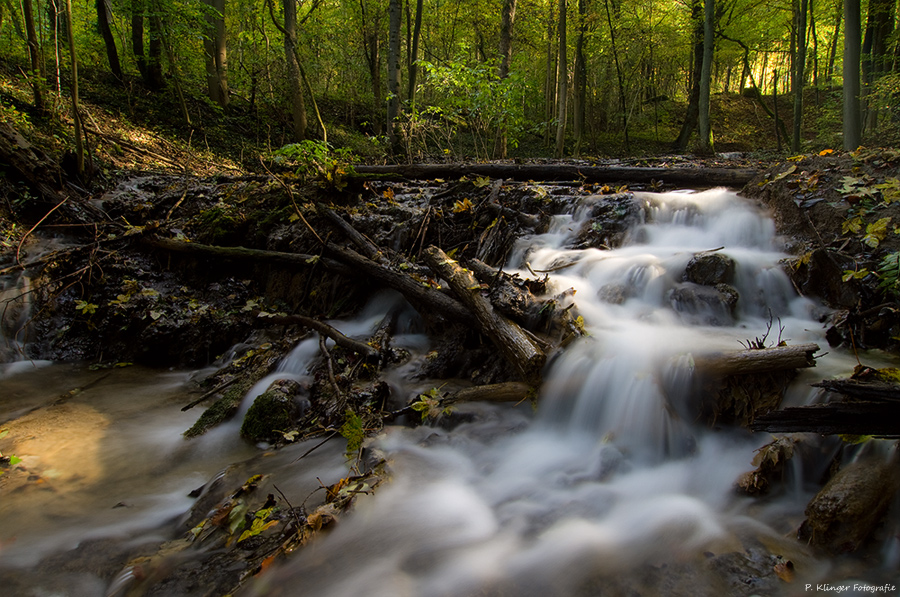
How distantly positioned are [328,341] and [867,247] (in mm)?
5549

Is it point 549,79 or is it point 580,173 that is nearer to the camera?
point 580,173

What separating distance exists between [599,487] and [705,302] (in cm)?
243

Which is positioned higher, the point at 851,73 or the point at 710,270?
the point at 851,73

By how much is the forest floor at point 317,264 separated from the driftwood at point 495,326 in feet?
0.11

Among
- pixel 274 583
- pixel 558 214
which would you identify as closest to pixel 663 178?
pixel 558 214

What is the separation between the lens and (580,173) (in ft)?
26.6

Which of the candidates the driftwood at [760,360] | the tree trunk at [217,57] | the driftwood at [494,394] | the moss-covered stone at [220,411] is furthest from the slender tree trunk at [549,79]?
the moss-covered stone at [220,411]

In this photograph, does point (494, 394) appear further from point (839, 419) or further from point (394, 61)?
point (394, 61)

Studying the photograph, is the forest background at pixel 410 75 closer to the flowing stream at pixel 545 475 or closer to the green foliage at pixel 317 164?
the green foliage at pixel 317 164

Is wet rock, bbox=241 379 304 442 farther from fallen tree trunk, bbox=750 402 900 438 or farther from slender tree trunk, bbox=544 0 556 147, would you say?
slender tree trunk, bbox=544 0 556 147

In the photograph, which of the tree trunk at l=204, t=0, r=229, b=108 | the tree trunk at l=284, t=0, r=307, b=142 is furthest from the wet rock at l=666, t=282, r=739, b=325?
the tree trunk at l=204, t=0, r=229, b=108

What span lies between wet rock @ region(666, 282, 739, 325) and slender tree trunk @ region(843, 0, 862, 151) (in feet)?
21.6

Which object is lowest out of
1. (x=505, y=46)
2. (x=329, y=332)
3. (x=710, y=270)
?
(x=329, y=332)

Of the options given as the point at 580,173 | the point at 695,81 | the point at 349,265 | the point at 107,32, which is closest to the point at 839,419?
the point at 349,265
